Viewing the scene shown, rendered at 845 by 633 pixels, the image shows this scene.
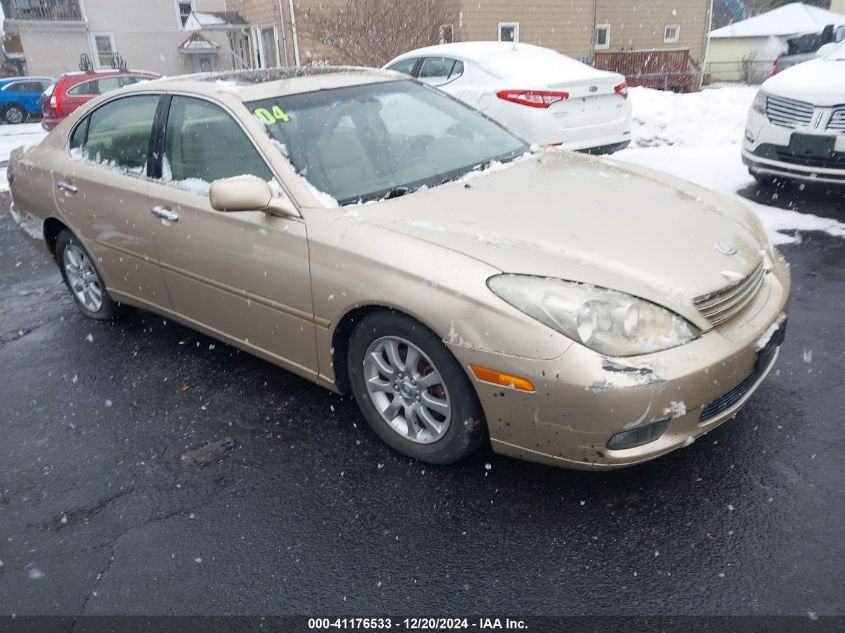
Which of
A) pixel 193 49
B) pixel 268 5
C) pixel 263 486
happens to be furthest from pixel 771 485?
pixel 193 49

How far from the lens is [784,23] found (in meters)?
36.1

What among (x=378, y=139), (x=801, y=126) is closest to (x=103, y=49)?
(x=801, y=126)

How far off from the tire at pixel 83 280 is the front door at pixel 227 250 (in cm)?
102

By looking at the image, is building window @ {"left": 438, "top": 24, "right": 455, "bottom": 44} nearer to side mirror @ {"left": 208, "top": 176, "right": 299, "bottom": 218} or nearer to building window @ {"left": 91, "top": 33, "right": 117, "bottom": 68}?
side mirror @ {"left": 208, "top": 176, "right": 299, "bottom": 218}

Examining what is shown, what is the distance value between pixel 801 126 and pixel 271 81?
15.9ft

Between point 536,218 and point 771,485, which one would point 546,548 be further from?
point 536,218

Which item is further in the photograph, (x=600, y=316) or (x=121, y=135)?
(x=121, y=135)

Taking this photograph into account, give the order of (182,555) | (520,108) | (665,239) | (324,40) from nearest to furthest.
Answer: (182,555) → (665,239) → (520,108) → (324,40)

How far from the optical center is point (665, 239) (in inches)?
112

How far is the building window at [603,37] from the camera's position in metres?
24.3

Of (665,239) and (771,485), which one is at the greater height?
(665,239)

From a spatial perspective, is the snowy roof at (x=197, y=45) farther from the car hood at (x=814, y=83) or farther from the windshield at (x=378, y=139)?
the windshield at (x=378, y=139)

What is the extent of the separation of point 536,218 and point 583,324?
67cm

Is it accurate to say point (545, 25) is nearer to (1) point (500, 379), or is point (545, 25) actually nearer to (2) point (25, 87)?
(2) point (25, 87)
